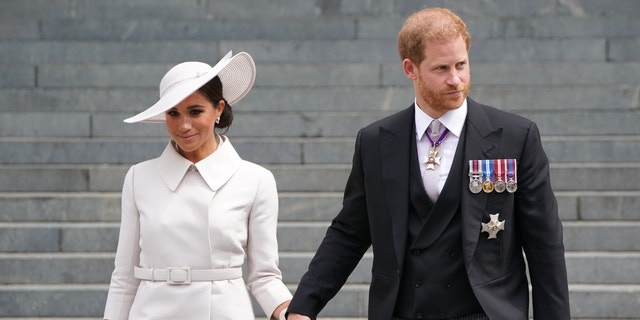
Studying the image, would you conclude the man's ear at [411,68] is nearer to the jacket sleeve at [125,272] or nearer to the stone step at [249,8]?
the jacket sleeve at [125,272]

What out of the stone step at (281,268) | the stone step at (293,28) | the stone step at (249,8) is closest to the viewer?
the stone step at (281,268)

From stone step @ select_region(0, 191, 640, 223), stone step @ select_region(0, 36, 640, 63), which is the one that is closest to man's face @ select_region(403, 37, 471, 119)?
stone step @ select_region(0, 191, 640, 223)

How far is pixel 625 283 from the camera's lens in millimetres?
7305

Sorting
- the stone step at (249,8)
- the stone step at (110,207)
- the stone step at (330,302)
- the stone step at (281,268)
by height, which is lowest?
the stone step at (330,302)

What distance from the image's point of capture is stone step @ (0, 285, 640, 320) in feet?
23.2

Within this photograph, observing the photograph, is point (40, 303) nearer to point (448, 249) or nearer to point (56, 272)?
point (56, 272)

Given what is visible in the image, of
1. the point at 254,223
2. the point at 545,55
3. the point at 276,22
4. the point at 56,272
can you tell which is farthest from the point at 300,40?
the point at 254,223

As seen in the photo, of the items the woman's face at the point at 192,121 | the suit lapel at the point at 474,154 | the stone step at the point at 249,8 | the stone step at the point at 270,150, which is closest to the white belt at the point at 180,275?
the woman's face at the point at 192,121

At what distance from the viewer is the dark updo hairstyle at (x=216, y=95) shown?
14.3 feet

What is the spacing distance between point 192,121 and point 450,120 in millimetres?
954

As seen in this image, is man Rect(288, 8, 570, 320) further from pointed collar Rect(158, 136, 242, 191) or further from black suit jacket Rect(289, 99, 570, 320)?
pointed collar Rect(158, 136, 242, 191)

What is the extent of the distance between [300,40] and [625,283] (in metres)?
4.17

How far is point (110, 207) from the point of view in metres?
7.97

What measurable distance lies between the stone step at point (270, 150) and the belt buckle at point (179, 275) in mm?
4237
